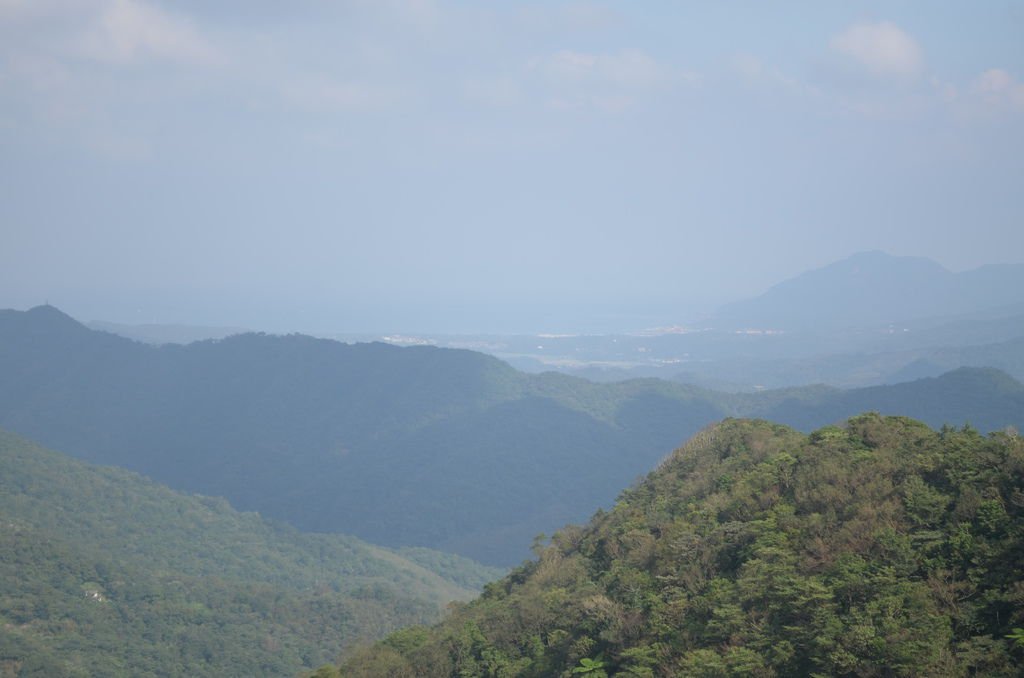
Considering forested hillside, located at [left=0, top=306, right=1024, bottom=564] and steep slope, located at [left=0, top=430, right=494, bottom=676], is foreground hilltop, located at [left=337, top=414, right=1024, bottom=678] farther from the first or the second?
forested hillside, located at [left=0, top=306, right=1024, bottom=564]

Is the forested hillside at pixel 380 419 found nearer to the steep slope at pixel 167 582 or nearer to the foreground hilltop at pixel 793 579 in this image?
the steep slope at pixel 167 582

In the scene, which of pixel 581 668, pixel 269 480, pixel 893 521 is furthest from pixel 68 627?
pixel 269 480

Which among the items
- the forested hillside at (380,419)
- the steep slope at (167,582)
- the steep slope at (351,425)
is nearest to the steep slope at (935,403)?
the forested hillside at (380,419)

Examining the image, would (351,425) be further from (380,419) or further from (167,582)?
(167,582)

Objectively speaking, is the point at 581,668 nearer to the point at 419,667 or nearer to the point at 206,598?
the point at 419,667

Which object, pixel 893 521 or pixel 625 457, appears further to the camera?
pixel 625 457

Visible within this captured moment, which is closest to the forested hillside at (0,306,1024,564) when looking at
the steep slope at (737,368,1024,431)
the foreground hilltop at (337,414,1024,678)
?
the steep slope at (737,368,1024,431)

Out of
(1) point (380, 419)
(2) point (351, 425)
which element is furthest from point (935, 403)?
(2) point (351, 425)
